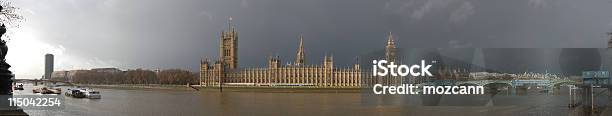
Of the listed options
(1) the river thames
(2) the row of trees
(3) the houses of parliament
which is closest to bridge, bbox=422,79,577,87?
(1) the river thames

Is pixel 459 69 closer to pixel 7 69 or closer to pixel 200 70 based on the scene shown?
pixel 7 69

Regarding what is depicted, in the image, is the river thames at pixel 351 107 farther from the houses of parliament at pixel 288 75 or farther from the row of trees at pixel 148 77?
the row of trees at pixel 148 77

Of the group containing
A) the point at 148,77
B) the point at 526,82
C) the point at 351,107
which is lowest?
the point at 351,107

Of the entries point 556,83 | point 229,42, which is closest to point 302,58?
point 229,42

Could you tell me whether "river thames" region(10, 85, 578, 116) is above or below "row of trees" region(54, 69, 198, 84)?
A: below

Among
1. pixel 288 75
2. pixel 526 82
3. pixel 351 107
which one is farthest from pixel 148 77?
pixel 526 82

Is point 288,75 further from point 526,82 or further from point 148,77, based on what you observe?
point 526,82

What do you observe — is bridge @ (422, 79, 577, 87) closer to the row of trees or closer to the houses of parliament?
the houses of parliament

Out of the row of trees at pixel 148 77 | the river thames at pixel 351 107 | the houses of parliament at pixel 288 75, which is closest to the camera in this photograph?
the river thames at pixel 351 107

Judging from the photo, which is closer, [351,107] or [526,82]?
[351,107]

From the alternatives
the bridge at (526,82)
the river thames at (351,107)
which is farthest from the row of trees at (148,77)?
the bridge at (526,82)

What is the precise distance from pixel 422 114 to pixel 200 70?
71361mm

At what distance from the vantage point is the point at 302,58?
8406cm

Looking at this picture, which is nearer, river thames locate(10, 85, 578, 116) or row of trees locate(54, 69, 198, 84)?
river thames locate(10, 85, 578, 116)
